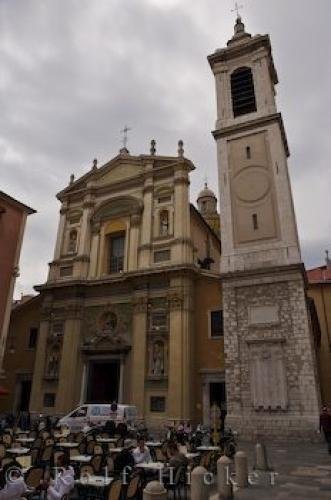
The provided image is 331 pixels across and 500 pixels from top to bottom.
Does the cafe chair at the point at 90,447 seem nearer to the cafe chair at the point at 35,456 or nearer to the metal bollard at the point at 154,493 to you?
the cafe chair at the point at 35,456

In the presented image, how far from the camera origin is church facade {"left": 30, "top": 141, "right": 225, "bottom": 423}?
68.0 feet

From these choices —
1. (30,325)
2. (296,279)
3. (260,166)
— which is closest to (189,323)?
(296,279)

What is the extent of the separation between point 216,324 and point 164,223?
7342 mm

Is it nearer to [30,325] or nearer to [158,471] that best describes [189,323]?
[30,325]

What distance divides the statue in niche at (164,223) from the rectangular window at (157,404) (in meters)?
9.42

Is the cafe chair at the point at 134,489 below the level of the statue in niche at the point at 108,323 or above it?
below

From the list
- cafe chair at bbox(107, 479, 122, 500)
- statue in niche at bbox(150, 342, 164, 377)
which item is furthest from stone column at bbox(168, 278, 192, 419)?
cafe chair at bbox(107, 479, 122, 500)

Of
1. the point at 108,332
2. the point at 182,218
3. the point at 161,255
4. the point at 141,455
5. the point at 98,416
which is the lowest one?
the point at 141,455

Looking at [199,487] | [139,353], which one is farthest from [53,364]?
[199,487]

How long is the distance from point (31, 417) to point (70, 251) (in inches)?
418

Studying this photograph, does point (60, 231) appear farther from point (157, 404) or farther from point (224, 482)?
point (224, 482)

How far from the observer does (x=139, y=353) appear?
21.7 m

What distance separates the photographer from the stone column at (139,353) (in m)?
20.8

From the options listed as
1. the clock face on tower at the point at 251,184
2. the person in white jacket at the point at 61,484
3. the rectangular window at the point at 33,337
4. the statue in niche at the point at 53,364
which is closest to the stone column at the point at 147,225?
the clock face on tower at the point at 251,184
